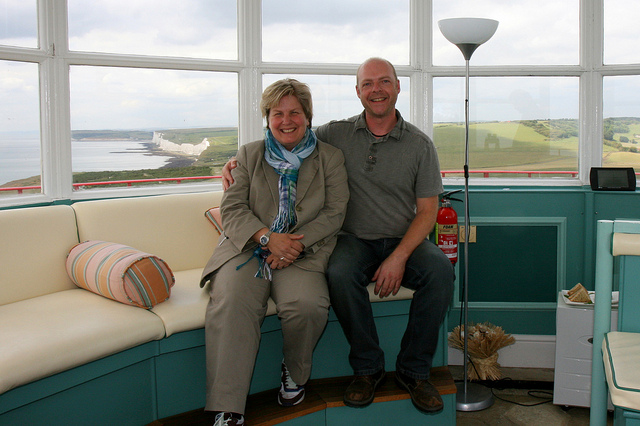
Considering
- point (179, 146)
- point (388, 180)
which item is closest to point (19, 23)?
point (179, 146)

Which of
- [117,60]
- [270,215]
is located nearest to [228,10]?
[117,60]

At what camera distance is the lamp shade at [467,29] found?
8.70 ft

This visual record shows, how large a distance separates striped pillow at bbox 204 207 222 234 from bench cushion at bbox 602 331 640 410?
69.4 inches

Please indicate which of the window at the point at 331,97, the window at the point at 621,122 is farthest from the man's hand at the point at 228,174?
the window at the point at 621,122

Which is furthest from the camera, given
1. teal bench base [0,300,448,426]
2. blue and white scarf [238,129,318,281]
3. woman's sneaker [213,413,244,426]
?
blue and white scarf [238,129,318,281]

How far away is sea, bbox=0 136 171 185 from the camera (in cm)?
274

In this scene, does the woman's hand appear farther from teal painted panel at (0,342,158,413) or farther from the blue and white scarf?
teal painted panel at (0,342,158,413)

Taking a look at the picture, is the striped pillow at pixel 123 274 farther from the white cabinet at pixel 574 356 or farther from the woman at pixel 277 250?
the white cabinet at pixel 574 356

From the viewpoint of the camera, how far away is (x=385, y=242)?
2.51 meters

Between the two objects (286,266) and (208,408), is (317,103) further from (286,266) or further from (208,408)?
(208,408)

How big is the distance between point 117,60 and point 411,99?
167 cm

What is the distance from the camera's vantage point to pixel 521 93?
333 cm

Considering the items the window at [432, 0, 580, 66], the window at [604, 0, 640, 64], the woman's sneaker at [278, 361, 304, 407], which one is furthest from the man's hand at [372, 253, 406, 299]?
the window at [604, 0, 640, 64]

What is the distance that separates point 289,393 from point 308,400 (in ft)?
0.29
